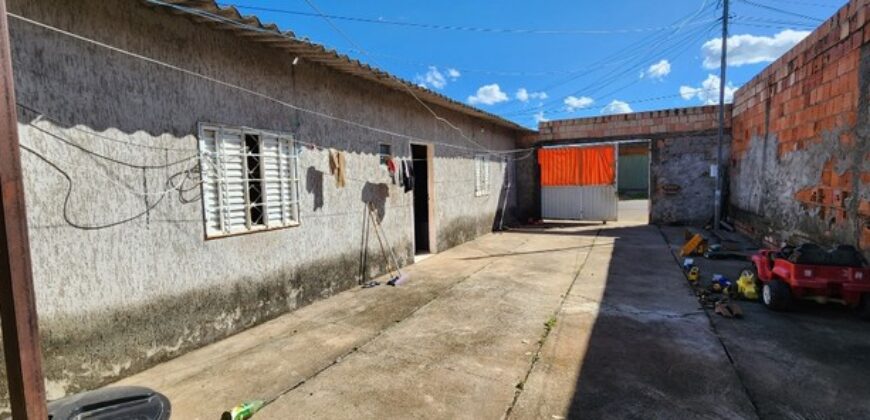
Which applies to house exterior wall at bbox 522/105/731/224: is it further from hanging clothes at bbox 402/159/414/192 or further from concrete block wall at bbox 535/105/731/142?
hanging clothes at bbox 402/159/414/192

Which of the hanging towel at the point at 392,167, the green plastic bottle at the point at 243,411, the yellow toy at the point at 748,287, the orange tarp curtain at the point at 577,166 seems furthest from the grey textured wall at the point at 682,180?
the green plastic bottle at the point at 243,411

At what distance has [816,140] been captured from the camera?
6.09 m

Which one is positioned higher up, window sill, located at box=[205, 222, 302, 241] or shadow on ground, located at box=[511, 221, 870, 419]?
window sill, located at box=[205, 222, 302, 241]

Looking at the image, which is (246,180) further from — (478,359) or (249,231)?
(478,359)

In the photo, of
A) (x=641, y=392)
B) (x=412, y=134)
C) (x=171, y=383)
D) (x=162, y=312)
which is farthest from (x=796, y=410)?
(x=412, y=134)

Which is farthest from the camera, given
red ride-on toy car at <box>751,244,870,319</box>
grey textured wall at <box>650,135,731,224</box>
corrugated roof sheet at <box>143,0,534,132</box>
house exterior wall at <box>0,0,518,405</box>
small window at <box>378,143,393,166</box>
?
grey textured wall at <box>650,135,731,224</box>

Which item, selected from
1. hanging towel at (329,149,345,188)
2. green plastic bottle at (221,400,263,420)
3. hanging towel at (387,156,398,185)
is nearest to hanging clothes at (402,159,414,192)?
hanging towel at (387,156,398,185)

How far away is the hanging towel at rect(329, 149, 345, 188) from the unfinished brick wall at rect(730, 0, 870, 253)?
638cm

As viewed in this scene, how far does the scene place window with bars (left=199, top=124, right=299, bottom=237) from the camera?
4.12 m

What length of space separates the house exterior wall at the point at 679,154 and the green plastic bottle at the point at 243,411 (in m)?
12.5

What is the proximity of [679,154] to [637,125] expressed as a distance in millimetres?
1446

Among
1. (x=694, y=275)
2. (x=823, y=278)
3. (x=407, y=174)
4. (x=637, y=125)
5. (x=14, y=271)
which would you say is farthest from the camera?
(x=637, y=125)

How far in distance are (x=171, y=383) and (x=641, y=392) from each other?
360cm

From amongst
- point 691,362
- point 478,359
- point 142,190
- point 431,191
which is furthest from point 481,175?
point 142,190
